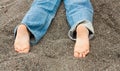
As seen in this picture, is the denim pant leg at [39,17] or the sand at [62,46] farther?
the denim pant leg at [39,17]

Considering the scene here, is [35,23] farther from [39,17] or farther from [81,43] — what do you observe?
[81,43]

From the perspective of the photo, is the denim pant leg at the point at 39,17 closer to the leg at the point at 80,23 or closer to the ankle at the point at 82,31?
the leg at the point at 80,23

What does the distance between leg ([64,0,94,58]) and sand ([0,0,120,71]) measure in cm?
4

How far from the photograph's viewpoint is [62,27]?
1.85m

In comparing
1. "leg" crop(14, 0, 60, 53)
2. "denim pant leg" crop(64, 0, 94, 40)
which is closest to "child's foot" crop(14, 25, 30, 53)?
"leg" crop(14, 0, 60, 53)

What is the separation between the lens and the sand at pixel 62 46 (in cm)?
151

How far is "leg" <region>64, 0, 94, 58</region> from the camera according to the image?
5.26 ft

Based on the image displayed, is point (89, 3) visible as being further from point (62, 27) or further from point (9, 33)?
point (9, 33)

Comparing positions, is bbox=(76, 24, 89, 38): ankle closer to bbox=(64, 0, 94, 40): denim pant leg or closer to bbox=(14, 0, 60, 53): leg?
bbox=(64, 0, 94, 40): denim pant leg

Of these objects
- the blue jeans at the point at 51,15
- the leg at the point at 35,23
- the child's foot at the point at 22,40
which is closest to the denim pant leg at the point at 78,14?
the blue jeans at the point at 51,15

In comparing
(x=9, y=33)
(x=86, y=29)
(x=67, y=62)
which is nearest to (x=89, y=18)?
(x=86, y=29)

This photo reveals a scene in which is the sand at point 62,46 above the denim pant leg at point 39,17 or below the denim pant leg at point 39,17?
below

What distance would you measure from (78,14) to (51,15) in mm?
182

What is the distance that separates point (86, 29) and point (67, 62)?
24 centimetres
